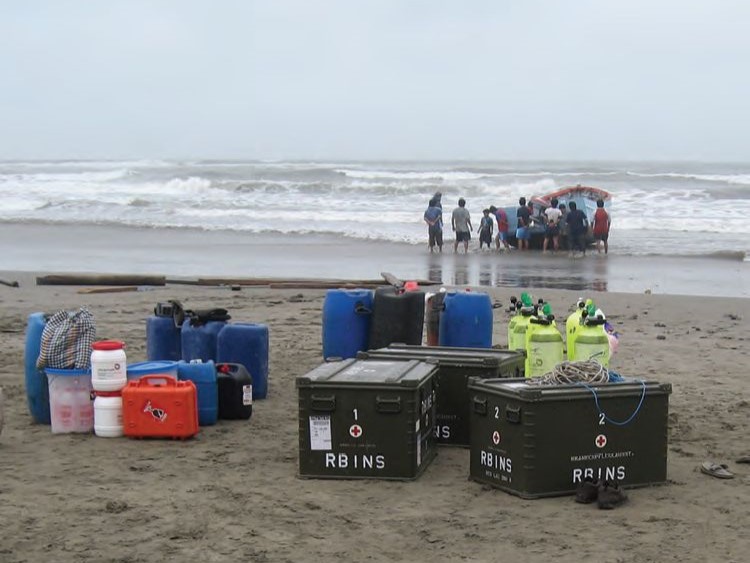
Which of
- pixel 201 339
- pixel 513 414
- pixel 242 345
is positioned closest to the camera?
pixel 513 414

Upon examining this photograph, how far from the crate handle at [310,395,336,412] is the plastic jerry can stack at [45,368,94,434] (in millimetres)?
2028

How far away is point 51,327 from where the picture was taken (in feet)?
24.0

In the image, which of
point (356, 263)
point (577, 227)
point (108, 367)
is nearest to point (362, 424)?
point (108, 367)

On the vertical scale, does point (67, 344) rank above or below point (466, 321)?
above

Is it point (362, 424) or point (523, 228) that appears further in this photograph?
point (523, 228)

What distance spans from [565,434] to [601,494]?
378 millimetres

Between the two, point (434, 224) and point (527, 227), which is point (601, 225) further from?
point (434, 224)

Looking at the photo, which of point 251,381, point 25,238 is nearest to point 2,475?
point 251,381

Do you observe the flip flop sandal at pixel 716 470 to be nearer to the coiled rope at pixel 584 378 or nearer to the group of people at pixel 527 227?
the coiled rope at pixel 584 378

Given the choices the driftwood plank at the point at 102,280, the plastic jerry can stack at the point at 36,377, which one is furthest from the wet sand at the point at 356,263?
the plastic jerry can stack at the point at 36,377

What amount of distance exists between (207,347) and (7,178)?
170 feet

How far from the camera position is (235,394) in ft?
25.6

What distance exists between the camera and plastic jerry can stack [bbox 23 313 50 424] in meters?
7.64

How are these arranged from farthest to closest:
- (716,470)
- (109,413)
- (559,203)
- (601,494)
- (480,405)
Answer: (559,203)
(109,413)
(716,470)
(480,405)
(601,494)
